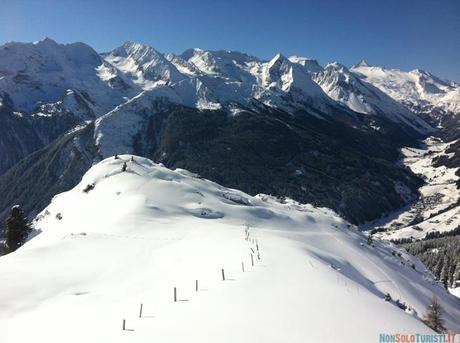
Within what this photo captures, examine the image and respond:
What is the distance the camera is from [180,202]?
87.6m

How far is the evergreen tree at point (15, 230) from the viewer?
3177 inches

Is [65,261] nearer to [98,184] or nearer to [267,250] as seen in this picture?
[267,250]

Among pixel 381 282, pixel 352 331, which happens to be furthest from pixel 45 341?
pixel 381 282

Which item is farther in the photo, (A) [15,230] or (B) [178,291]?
(A) [15,230]

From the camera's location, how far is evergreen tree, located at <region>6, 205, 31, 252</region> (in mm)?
80688

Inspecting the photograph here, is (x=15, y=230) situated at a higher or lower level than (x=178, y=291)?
higher

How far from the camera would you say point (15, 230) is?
81812mm

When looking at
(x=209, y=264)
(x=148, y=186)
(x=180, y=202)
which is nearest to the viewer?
(x=209, y=264)

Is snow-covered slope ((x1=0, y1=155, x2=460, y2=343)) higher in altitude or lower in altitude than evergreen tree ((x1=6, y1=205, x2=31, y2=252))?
lower

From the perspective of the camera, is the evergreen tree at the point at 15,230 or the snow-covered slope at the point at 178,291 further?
the evergreen tree at the point at 15,230

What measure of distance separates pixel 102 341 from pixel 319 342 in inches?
399

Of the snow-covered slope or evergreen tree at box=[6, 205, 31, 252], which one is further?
evergreen tree at box=[6, 205, 31, 252]

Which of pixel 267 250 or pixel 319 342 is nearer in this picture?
pixel 319 342

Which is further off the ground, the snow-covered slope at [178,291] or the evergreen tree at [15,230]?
the evergreen tree at [15,230]
